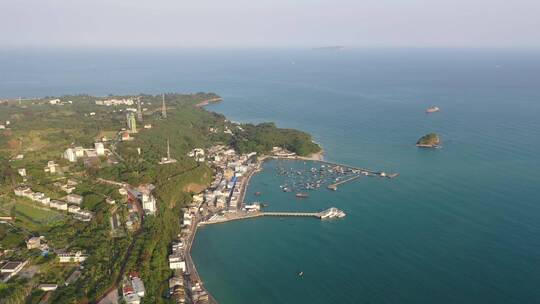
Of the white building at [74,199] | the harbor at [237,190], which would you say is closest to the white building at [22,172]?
the white building at [74,199]

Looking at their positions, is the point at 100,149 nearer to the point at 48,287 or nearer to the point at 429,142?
the point at 48,287

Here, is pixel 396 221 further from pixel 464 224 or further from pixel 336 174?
pixel 336 174

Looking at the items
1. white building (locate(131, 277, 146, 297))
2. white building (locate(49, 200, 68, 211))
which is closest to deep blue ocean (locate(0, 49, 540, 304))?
white building (locate(131, 277, 146, 297))

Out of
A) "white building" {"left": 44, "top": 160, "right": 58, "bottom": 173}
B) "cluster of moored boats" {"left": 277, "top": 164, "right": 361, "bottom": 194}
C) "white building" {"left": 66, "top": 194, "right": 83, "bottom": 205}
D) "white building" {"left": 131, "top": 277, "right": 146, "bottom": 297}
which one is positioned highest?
"white building" {"left": 44, "top": 160, "right": 58, "bottom": 173}

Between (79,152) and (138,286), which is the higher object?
(79,152)

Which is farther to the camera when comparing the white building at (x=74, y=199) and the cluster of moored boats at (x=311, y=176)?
the cluster of moored boats at (x=311, y=176)

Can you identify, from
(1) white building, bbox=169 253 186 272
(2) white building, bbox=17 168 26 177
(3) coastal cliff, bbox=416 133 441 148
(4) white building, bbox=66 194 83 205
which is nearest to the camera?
(1) white building, bbox=169 253 186 272

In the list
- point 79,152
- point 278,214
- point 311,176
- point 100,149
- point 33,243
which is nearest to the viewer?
point 33,243

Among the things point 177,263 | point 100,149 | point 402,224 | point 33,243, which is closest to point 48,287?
point 33,243

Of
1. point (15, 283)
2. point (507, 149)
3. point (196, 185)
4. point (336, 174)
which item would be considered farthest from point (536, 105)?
point (15, 283)

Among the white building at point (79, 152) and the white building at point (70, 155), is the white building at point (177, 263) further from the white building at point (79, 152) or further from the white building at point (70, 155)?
the white building at point (79, 152)

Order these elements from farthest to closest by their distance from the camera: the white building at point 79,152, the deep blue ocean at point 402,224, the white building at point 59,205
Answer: the white building at point 79,152 → the white building at point 59,205 → the deep blue ocean at point 402,224

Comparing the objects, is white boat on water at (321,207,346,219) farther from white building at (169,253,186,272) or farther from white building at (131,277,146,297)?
white building at (131,277,146,297)
